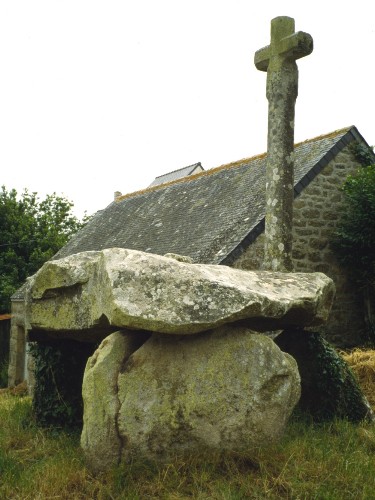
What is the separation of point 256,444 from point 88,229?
14.6 meters

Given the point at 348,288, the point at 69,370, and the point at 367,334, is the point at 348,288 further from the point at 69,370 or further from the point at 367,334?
the point at 69,370

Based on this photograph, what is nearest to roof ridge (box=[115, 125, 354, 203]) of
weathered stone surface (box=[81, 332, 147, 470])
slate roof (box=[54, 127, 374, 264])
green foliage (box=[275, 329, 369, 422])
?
slate roof (box=[54, 127, 374, 264])

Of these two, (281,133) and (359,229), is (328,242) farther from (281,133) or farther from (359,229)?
(281,133)

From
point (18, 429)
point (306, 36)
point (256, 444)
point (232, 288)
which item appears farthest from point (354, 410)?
point (306, 36)

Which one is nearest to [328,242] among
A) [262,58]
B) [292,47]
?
[262,58]

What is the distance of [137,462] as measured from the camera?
4031 mm

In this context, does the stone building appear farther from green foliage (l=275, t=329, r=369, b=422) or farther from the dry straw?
green foliage (l=275, t=329, r=369, b=422)

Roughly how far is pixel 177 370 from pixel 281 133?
3913mm

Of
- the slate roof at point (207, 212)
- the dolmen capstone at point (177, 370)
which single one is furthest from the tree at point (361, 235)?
the dolmen capstone at point (177, 370)

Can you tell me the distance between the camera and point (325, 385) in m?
5.25

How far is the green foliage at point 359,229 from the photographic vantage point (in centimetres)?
1035

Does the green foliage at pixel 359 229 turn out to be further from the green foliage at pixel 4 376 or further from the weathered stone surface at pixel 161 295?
the green foliage at pixel 4 376

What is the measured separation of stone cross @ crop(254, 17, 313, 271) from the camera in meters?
6.84

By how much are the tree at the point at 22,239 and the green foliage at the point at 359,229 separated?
548 inches
